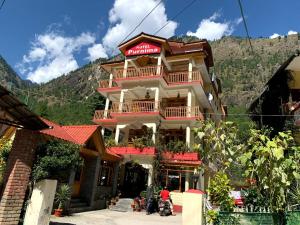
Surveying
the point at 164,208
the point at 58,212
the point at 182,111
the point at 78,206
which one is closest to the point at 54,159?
the point at 58,212

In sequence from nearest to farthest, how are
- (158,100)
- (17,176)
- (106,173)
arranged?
(17,176)
(106,173)
(158,100)

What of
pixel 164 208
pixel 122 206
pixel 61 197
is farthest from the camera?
pixel 122 206

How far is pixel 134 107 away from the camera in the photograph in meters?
26.5

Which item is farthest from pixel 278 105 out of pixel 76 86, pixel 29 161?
pixel 76 86

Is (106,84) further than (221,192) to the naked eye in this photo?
Yes

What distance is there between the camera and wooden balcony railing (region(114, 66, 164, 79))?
25859mm

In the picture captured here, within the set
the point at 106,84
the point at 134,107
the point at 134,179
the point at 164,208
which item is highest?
the point at 106,84

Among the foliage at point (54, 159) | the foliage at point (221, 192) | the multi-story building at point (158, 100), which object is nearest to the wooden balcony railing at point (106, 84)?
the multi-story building at point (158, 100)

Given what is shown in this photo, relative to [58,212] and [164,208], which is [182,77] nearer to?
[164,208]

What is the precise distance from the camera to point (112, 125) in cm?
2797

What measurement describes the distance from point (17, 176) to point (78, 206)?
8.81 m

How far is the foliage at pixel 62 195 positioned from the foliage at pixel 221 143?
791 cm

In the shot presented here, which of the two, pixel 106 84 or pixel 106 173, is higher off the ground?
pixel 106 84

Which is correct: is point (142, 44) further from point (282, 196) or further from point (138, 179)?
point (282, 196)
